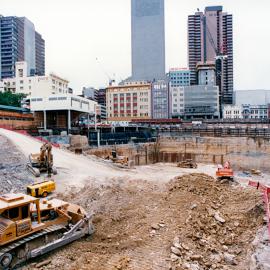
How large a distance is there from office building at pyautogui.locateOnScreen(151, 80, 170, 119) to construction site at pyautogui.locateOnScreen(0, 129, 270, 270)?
3597 inches

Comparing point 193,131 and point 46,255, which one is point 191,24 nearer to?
point 193,131

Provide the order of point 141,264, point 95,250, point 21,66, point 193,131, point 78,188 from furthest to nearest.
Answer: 1. point 21,66
2. point 193,131
3. point 78,188
4. point 95,250
5. point 141,264

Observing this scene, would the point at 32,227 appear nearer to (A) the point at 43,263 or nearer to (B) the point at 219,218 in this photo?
(A) the point at 43,263

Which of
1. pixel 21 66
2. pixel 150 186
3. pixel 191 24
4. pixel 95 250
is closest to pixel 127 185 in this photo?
pixel 150 186

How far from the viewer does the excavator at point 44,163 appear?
80.6 ft

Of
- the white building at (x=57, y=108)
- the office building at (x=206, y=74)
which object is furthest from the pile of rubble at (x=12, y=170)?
the office building at (x=206, y=74)

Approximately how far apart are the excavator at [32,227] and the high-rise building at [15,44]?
135m

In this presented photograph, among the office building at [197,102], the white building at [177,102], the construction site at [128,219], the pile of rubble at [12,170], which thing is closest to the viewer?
the construction site at [128,219]

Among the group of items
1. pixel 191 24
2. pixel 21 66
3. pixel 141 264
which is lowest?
pixel 141 264

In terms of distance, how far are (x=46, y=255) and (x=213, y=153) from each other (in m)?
40.8

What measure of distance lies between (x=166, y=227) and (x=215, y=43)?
180291mm

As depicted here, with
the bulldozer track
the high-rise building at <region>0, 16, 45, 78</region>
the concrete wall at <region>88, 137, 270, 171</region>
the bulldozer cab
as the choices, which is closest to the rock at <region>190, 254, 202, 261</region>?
the bulldozer track

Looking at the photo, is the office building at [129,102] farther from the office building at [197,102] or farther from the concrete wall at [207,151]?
the concrete wall at [207,151]

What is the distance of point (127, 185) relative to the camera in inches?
880
